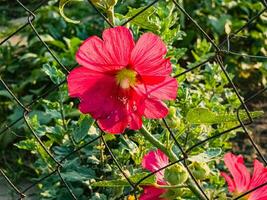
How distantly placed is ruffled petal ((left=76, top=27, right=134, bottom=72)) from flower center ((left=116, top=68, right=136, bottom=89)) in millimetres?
19

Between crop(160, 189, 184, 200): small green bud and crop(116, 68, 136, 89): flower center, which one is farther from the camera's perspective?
crop(160, 189, 184, 200): small green bud

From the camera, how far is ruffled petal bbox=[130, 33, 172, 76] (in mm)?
1571

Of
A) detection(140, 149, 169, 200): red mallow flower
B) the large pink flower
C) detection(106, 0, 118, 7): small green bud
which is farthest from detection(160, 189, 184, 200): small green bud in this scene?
detection(106, 0, 118, 7): small green bud

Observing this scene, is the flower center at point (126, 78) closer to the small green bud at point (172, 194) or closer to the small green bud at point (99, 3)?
the small green bud at point (99, 3)

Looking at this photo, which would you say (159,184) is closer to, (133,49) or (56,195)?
(133,49)

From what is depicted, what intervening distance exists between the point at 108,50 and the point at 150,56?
85mm

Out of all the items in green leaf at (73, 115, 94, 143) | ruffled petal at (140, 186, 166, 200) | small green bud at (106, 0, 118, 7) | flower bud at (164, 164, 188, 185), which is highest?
small green bud at (106, 0, 118, 7)

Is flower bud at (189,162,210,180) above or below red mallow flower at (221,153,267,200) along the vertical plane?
above

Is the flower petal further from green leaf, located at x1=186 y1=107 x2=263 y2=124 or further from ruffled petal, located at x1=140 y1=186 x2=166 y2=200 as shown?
ruffled petal, located at x1=140 y1=186 x2=166 y2=200

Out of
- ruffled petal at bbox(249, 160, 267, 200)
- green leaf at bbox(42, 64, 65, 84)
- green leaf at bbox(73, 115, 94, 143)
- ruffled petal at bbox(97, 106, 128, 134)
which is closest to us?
ruffled petal at bbox(97, 106, 128, 134)

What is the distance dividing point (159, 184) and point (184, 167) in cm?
8

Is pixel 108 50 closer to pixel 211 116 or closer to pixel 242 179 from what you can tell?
pixel 211 116

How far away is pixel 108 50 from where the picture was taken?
1.58 m

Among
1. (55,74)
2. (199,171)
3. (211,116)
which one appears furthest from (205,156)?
(55,74)
